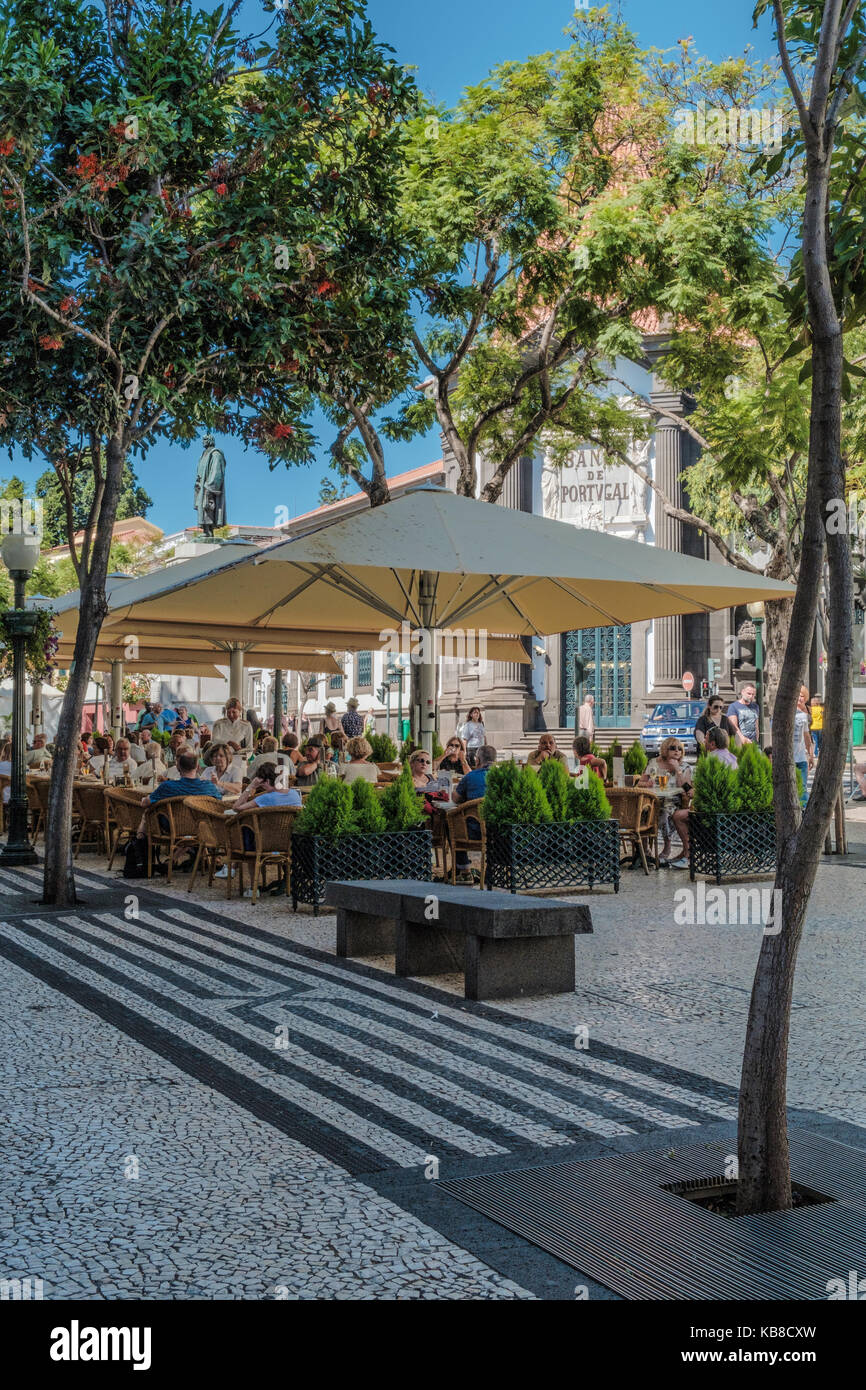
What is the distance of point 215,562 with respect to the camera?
1402 centimetres

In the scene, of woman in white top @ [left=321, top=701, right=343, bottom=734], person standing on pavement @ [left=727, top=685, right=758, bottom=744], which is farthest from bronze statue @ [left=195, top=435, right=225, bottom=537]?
person standing on pavement @ [left=727, top=685, right=758, bottom=744]

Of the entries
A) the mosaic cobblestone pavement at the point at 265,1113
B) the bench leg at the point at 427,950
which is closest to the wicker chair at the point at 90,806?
the mosaic cobblestone pavement at the point at 265,1113

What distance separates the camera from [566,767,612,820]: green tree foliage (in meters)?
11.7

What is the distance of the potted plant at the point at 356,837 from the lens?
34.3 feet

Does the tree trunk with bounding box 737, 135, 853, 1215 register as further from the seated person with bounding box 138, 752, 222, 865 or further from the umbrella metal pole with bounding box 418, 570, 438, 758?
the umbrella metal pole with bounding box 418, 570, 438, 758

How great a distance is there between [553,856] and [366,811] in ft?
6.18

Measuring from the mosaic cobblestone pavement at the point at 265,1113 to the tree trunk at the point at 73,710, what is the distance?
2676mm

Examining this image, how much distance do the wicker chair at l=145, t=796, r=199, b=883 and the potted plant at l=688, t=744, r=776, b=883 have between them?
475 cm

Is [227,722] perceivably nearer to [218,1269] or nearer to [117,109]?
[117,109]

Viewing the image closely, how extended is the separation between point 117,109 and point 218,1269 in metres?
9.02

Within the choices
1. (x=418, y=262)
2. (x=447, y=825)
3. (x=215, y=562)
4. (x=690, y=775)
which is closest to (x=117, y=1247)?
(x=447, y=825)

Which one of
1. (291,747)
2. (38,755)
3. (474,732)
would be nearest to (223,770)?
(291,747)

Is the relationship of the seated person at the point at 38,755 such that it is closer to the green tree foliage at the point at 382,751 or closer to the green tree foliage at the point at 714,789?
the green tree foliage at the point at 382,751

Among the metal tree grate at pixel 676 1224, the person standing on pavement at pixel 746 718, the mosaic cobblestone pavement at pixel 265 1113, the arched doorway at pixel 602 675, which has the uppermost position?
the arched doorway at pixel 602 675
